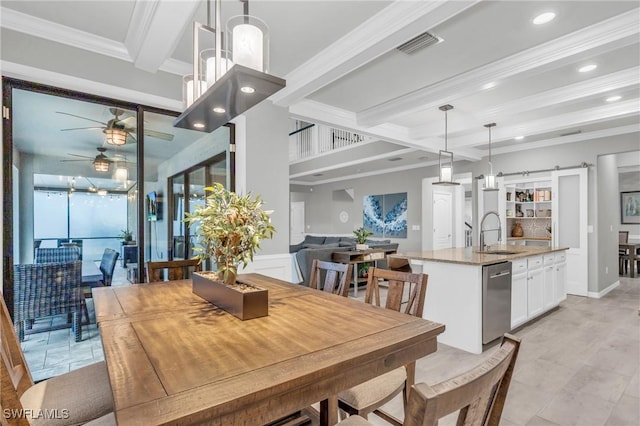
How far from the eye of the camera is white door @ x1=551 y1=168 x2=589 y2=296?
551cm

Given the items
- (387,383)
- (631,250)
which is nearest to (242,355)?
(387,383)

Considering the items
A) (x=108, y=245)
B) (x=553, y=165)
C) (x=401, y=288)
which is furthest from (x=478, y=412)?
(x=553, y=165)

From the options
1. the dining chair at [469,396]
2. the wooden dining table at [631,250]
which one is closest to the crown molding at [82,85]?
the dining chair at [469,396]

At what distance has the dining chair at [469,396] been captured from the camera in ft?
1.94

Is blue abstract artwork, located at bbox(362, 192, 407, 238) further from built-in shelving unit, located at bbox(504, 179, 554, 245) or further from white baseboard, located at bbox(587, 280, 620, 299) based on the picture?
white baseboard, located at bbox(587, 280, 620, 299)

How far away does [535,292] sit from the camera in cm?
407

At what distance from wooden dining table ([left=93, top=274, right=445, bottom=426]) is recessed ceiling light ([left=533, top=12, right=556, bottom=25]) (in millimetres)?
2516

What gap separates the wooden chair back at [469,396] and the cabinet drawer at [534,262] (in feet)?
12.0

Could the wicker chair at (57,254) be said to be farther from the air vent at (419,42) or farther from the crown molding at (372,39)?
the air vent at (419,42)

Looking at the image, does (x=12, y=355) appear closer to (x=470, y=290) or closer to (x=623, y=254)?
(x=470, y=290)

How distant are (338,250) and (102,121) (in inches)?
151

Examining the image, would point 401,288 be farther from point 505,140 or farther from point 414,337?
point 505,140

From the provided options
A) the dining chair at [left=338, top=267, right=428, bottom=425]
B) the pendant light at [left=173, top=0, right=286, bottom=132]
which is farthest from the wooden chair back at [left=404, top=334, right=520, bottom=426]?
the pendant light at [left=173, top=0, right=286, bottom=132]

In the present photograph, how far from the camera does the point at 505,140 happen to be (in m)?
5.55
